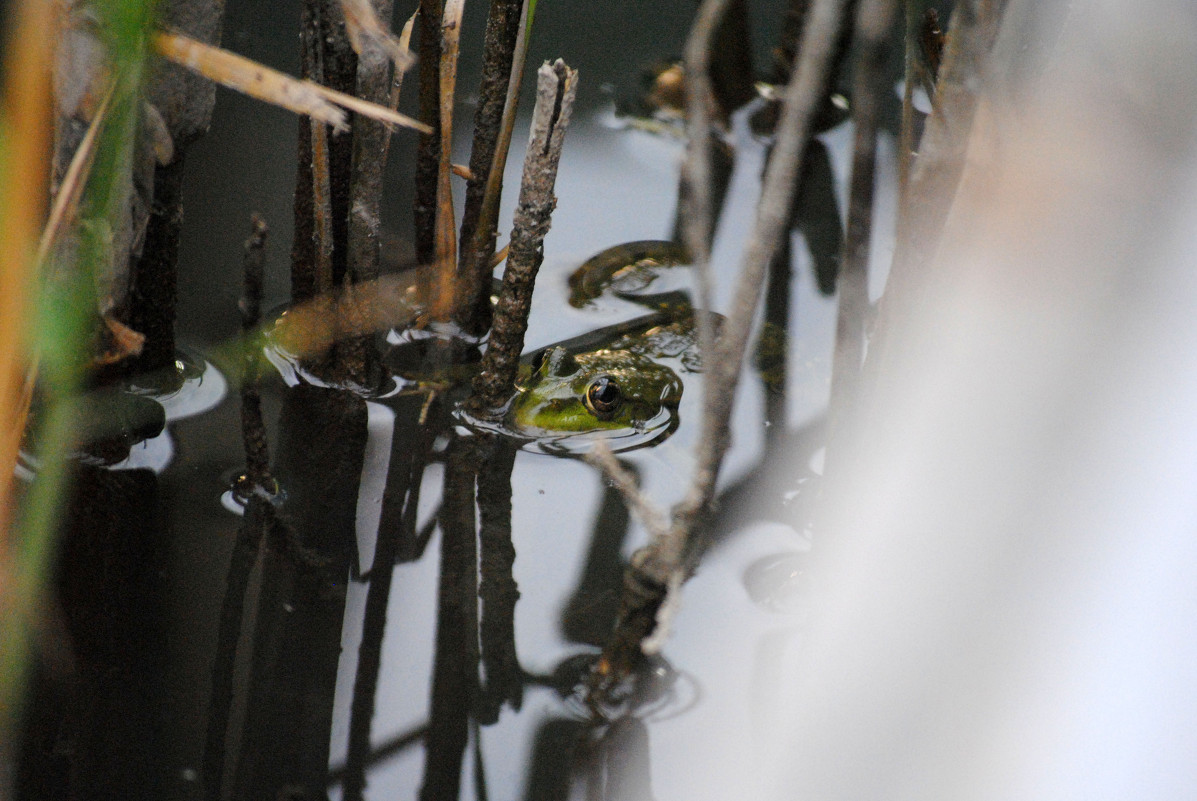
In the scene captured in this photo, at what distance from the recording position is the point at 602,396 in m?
2.00

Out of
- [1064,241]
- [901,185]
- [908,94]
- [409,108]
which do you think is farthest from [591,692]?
[409,108]

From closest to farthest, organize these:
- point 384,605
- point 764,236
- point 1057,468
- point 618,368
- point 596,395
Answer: point 1057,468 → point 764,236 → point 384,605 → point 596,395 → point 618,368

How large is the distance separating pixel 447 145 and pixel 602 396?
0.57 metres

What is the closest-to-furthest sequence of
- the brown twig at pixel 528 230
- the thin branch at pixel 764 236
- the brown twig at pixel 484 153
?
the thin branch at pixel 764 236
the brown twig at pixel 528 230
the brown twig at pixel 484 153

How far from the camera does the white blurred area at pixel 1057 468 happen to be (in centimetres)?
59

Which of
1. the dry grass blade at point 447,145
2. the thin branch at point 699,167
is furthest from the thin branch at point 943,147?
the dry grass blade at point 447,145

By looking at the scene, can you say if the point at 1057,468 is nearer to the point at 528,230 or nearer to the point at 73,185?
the point at 73,185

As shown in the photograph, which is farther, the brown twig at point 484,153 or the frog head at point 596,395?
the frog head at point 596,395

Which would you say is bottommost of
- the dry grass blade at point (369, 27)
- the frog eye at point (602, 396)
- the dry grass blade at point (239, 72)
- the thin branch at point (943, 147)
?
the frog eye at point (602, 396)

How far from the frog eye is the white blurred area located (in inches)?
52.6

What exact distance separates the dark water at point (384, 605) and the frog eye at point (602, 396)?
13 cm

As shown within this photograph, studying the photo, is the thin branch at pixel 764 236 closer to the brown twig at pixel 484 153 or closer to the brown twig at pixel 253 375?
the brown twig at pixel 253 375

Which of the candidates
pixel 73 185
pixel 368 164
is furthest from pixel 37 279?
pixel 368 164

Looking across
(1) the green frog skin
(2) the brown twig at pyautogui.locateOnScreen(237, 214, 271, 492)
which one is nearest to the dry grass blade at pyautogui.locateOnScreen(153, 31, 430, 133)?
(2) the brown twig at pyautogui.locateOnScreen(237, 214, 271, 492)
